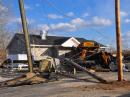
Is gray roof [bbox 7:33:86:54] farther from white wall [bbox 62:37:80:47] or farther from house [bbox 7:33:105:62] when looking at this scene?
white wall [bbox 62:37:80:47]

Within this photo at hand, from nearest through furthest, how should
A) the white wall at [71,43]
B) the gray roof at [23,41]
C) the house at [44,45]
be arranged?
the house at [44,45] < the white wall at [71,43] < the gray roof at [23,41]

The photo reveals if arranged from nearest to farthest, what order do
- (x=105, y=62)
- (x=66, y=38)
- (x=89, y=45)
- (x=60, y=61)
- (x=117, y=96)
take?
(x=117, y=96)
(x=60, y=61)
(x=105, y=62)
(x=89, y=45)
(x=66, y=38)

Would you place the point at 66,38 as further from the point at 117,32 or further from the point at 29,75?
the point at 117,32

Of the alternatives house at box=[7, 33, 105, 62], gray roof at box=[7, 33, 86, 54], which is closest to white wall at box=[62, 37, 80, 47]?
house at box=[7, 33, 105, 62]

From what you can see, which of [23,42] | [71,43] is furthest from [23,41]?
[71,43]

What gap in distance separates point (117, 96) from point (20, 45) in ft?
166

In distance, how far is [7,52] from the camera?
68.0 m

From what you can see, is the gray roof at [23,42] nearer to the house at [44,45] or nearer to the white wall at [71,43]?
the house at [44,45]

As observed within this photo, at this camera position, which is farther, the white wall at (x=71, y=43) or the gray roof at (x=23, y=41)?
the gray roof at (x=23, y=41)

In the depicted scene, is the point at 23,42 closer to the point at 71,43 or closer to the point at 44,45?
the point at 44,45

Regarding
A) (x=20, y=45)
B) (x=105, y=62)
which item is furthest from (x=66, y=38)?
(x=105, y=62)

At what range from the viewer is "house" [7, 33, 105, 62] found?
199 feet

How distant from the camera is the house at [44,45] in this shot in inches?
2392

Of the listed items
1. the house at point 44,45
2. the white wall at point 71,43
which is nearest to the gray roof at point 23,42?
the house at point 44,45
